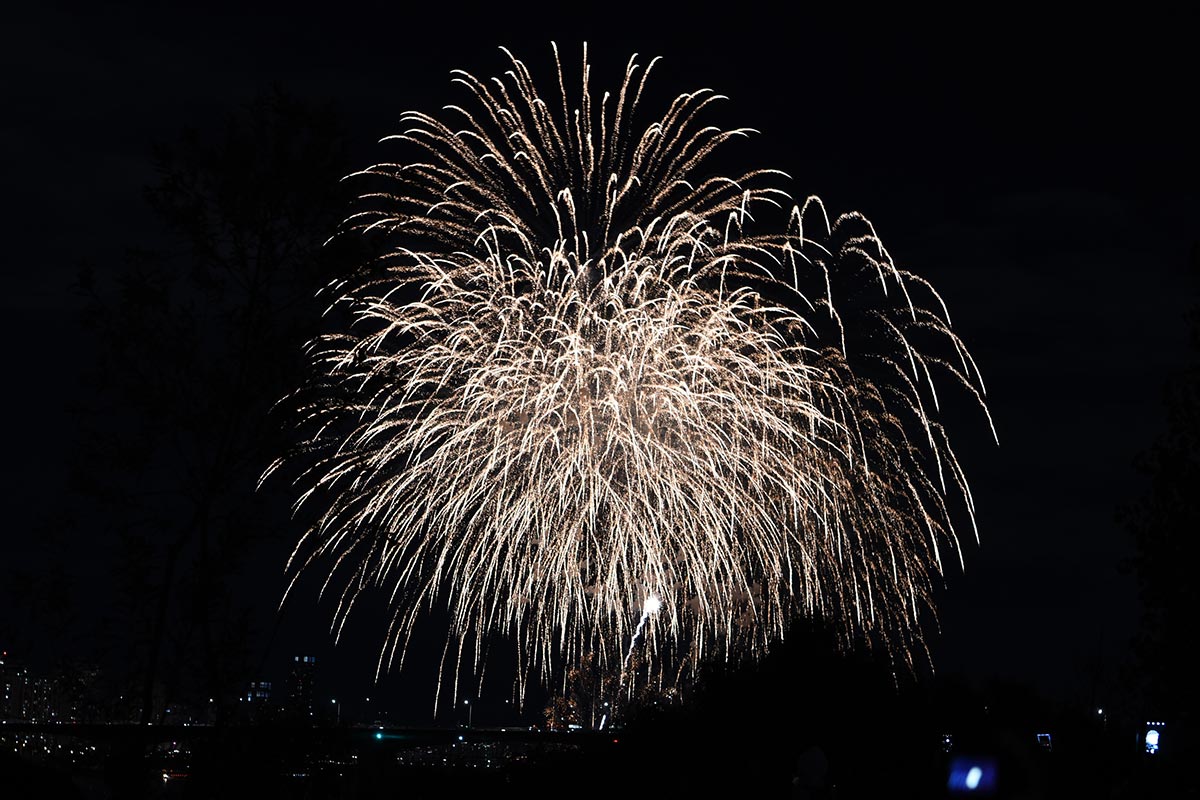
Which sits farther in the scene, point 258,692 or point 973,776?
point 258,692

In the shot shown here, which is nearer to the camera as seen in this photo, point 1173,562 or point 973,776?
point 973,776

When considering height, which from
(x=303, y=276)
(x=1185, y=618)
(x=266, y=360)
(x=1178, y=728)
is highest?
(x=303, y=276)

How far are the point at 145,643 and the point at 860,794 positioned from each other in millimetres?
22726

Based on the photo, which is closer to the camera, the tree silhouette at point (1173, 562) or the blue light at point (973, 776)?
the blue light at point (973, 776)

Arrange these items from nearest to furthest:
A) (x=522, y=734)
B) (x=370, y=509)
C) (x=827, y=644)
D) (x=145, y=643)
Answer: (x=145, y=643) → (x=370, y=509) → (x=827, y=644) → (x=522, y=734)

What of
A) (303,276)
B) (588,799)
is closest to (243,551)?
(303,276)

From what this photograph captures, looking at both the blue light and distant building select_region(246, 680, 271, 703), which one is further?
distant building select_region(246, 680, 271, 703)

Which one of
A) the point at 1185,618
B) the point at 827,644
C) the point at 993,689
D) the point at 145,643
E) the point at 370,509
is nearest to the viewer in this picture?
the point at 145,643

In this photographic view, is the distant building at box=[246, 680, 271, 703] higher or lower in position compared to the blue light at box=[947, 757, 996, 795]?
higher

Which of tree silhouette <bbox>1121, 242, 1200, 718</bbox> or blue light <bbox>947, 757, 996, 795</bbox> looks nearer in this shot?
blue light <bbox>947, 757, 996, 795</bbox>

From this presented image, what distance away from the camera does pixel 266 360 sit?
1720 centimetres

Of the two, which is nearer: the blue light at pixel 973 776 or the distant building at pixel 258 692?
the blue light at pixel 973 776

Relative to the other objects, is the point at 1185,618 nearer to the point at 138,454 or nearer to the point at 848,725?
the point at 138,454

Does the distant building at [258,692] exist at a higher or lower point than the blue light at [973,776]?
higher
